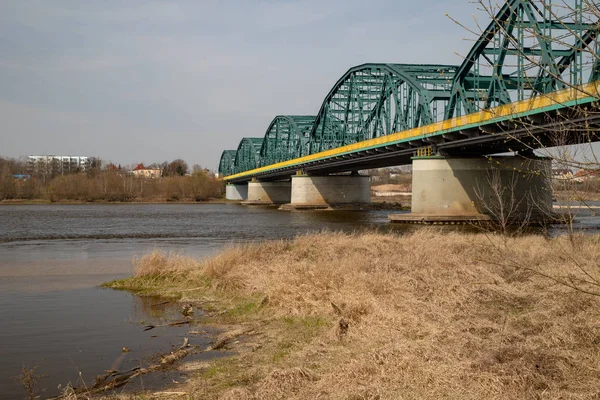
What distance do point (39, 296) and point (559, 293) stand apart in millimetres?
13759

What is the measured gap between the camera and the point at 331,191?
302 feet

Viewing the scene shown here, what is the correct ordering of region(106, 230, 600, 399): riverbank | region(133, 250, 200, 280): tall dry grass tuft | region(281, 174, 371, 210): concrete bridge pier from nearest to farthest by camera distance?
region(106, 230, 600, 399): riverbank
region(133, 250, 200, 280): tall dry grass tuft
region(281, 174, 371, 210): concrete bridge pier

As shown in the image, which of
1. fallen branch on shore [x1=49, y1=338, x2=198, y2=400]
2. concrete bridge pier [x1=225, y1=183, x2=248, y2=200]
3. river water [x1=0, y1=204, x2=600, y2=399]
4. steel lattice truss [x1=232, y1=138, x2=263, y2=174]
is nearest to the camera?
fallen branch on shore [x1=49, y1=338, x2=198, y2=400]

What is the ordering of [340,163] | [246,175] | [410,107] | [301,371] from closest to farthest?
1. [301,371]
2. [410,107]
3. [340,163]
4. [246,175]

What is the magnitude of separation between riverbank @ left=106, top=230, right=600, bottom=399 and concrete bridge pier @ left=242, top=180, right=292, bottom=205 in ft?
352

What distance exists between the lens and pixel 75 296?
17328 millimetres

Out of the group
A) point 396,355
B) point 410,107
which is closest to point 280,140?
point 410,107

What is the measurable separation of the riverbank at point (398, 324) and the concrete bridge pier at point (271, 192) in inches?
4223

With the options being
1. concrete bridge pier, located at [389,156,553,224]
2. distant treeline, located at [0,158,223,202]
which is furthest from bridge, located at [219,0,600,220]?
distant treeline, located at [0,158,223,202]

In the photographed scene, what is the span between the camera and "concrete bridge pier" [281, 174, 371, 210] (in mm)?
90688

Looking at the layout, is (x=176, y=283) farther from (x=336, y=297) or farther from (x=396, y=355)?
(x=396, y=355)

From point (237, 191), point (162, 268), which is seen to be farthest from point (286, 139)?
point (162, 268)

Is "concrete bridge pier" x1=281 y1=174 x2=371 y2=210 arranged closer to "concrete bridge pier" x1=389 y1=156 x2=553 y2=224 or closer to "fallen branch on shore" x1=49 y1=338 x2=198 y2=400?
"concrete bridge pier" x1=389 y1=156 x2=553 y2=224

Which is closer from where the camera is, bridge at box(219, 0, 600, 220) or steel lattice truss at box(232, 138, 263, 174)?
bridge at box(219, 0, 600, 220)
